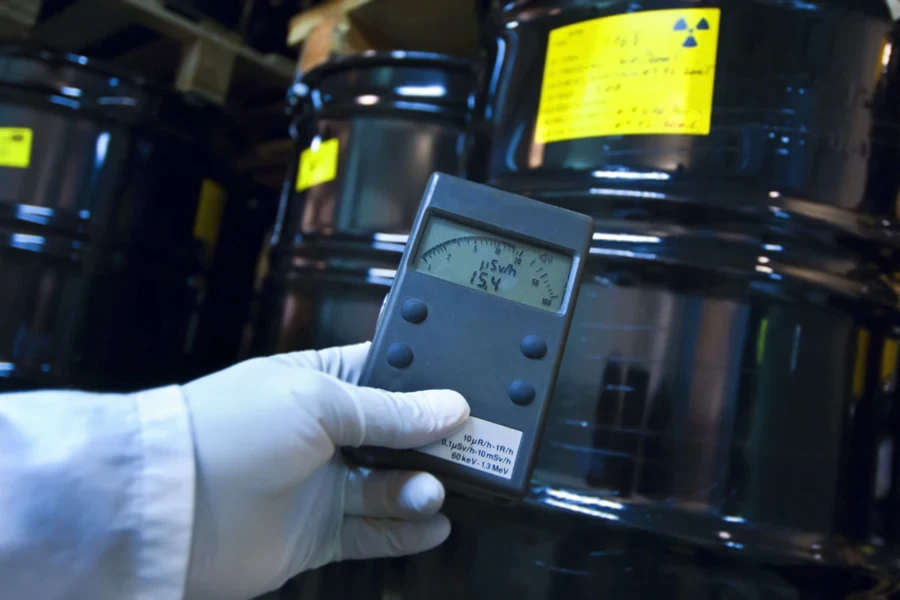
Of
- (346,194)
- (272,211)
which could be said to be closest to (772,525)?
(346,194)

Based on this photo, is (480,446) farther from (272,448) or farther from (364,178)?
(364,178)

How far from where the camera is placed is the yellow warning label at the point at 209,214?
4.47 feet

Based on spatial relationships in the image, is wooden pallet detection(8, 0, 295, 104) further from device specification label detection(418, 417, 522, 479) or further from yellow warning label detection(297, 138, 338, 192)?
device specification label detection(418, 417, 522, 479)

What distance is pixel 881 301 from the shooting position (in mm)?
704

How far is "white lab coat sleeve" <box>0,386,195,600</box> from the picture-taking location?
1.37ft

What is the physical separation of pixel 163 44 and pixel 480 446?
4.78 feet

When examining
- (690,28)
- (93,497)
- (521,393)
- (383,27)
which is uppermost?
(383,27)

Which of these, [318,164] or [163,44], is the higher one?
[163,44]

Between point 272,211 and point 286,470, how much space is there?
127cm

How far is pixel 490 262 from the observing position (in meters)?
0.55

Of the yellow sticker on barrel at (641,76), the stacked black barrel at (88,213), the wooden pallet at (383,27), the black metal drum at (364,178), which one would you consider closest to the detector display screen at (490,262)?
the yellow sticker on barrel at (641,76)

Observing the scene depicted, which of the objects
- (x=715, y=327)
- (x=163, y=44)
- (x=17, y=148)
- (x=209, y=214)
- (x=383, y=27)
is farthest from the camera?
(x=163, y=44)

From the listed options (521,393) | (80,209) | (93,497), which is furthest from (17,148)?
(521,393)

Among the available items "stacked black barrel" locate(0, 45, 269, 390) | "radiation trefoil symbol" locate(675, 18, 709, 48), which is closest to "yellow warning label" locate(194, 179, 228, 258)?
"stacked black barrel" locate(0, 45, 269, 390)
